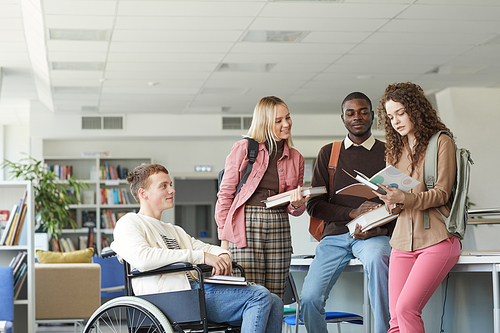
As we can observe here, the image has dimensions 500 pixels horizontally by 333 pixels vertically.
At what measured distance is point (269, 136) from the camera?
2.76 meters

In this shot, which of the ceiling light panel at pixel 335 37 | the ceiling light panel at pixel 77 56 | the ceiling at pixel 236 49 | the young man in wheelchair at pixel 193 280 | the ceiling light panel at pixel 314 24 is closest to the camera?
the young man in wheelchair at pixel 193 280

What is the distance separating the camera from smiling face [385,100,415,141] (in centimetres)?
234

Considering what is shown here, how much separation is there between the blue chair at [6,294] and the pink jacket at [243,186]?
1816 mm

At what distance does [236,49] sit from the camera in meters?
5.94

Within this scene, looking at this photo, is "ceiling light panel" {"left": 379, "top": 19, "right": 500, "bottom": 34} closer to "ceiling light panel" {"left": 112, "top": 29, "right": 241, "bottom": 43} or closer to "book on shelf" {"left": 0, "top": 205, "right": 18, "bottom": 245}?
"ceiling light panel" {"left": 112, "top": 29, "right": 241, "bottom": 43}

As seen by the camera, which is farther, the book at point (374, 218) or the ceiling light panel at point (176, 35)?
the ceiling light panel at point (176, 35)

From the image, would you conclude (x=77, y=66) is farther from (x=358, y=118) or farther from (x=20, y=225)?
(x=358, y=118)

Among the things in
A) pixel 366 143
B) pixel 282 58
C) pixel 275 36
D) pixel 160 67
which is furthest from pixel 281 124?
pixel 160 67

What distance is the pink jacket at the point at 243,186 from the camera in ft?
8.69

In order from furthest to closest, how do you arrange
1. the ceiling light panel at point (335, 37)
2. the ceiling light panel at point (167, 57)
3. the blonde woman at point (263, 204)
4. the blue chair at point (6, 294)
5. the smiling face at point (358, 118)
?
1. the ceiling light panel at point (167, 57)
2. the ceiling light panel at point (335, 37)
3. the blue chair at point (6, 294)
4. the smiling face at point (358, 118)
5. the blonde woman at point (263, 204)

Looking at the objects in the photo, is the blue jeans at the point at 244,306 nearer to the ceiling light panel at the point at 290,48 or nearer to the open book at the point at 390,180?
the open book at the point at 390,180

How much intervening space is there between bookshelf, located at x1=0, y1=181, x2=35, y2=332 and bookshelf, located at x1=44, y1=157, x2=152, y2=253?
5.58m

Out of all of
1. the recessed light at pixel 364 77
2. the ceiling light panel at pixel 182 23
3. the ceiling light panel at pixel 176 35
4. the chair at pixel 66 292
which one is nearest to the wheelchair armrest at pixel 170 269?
the chair at pixel 66 292

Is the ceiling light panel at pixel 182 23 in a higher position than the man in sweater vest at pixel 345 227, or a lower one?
higher
